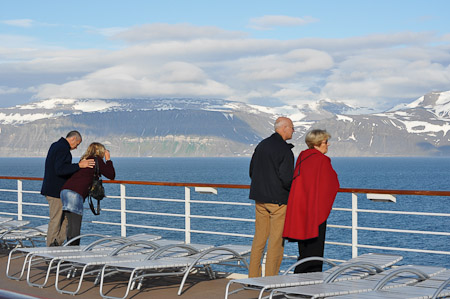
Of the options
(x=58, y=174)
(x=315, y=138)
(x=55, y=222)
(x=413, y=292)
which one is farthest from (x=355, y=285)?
(x=55, y=222)

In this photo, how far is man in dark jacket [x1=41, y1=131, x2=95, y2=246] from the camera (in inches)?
258

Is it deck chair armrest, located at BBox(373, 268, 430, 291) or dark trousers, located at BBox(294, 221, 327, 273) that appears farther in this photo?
dark trousers, located at BBox(294, 221, 327, 273)

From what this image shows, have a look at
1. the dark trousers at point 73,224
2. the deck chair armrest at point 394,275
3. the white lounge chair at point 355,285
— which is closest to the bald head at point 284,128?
the white lounge chair at point 355,285

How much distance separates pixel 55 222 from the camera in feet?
22.6

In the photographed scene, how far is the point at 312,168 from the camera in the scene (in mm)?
5031

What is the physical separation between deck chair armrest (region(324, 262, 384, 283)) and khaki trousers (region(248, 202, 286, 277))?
2.74 feet

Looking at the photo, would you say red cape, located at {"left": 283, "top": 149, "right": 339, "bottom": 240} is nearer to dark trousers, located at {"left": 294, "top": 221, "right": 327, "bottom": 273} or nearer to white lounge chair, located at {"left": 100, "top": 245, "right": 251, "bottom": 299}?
dark trousers, located at {"left": 294, "top": 221, "right": 327, "bottom": 273}

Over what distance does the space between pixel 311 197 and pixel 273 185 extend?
453 millimetres

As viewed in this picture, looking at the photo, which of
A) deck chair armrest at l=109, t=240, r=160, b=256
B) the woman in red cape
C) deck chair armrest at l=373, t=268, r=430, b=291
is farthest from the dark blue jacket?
deck chair armrest at l=373, t=268, r=430, b=291

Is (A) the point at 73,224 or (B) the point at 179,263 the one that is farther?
(A) the point at 73,224

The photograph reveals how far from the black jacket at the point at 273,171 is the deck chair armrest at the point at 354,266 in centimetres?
92

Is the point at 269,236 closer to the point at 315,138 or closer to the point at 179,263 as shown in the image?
the point at 179,263

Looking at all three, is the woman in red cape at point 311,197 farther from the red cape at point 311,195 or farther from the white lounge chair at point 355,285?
the white lounge chair at point 355,285

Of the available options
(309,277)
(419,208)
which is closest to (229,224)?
(419,208)
